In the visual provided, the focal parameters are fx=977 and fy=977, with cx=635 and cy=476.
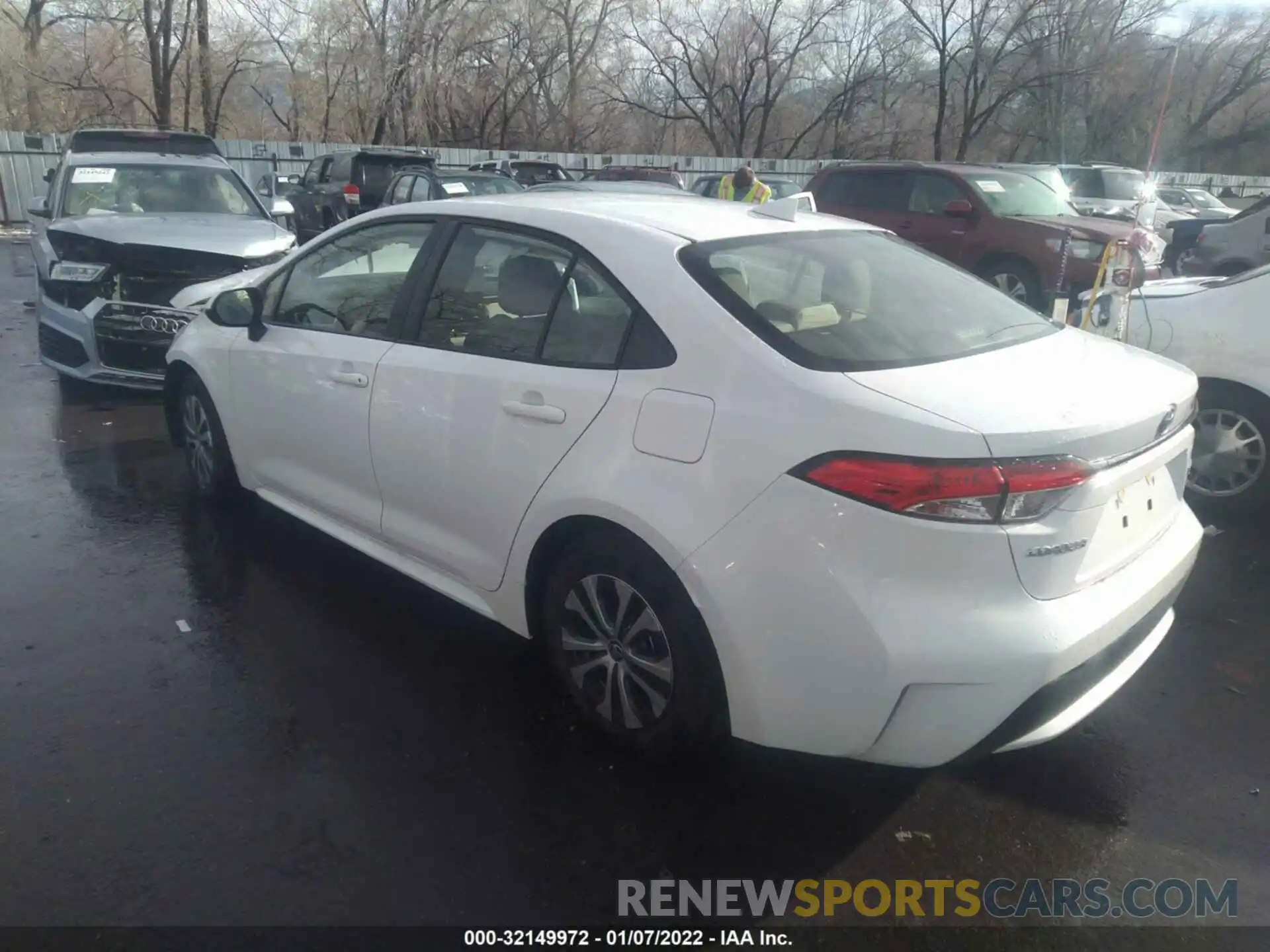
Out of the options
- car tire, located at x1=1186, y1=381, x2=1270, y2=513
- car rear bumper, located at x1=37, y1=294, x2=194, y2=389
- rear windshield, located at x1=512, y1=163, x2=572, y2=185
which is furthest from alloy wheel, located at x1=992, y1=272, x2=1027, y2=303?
rear windshield, located at x1=512, y1=163, x2=572, y2=185

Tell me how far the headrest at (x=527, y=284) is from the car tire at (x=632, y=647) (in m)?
0.86

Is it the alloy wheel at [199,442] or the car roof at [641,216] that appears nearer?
the car roof at [641,216]

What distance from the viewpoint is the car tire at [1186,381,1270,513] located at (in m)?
5.04

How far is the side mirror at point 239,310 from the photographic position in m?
4.45

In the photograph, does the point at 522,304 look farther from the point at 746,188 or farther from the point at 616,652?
the point at 746,188

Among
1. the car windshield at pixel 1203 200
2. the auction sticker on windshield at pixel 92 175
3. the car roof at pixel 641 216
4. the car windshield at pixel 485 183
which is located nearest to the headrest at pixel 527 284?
the car roof at pixel 641 216

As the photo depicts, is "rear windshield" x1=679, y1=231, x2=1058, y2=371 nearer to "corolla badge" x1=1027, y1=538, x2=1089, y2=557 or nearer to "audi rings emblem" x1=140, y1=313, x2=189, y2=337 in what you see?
"corolla badge" x1=1027, y1=538, x2=1089, y2=557

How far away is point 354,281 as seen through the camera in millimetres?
4188

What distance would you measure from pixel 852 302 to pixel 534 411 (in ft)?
3.47

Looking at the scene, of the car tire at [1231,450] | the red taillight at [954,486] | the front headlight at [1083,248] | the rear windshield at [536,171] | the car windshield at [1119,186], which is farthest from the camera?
the rear windshield at [536,171]

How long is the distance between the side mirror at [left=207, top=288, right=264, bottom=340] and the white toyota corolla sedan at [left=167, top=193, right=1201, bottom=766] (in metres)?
0.61

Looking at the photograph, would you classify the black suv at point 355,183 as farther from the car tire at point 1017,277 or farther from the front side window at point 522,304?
the front side window at point 522,304

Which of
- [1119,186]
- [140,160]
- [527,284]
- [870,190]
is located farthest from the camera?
[1119,186]

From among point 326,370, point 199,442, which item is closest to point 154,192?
point 199,442
